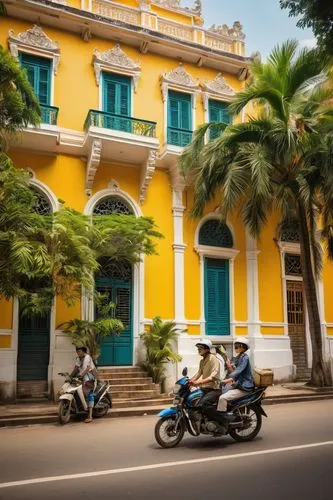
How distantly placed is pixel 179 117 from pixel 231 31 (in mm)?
4075

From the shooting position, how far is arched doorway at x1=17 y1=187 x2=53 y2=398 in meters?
11.9

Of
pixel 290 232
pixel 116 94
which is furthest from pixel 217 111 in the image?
pixel 290 232

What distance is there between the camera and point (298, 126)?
1362cm

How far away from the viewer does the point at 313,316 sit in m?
13.6

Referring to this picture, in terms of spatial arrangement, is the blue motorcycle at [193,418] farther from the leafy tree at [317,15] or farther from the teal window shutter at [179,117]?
the teal window shutter at [179,117]

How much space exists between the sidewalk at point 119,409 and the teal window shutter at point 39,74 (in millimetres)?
8121

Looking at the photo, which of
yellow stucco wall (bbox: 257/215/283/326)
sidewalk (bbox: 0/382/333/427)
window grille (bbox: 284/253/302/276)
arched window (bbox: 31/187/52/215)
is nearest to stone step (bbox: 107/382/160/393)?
sidewalk (bbox: 0/382/333/427)

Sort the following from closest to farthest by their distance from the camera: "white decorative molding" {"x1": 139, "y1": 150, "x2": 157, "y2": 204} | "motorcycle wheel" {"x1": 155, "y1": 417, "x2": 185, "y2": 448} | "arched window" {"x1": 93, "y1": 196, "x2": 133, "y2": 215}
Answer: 1. "motorcycle wheel" {"x1": 155, "y1": 417, "x2": 185, "y2": 448}
2. "white decorative molding" {"x1": 139, "y1": 150, "x2": 157, "y2": 204}
3. "arched window" {"x1": 93, "y1": 196, "x2": 133, "y2": 215}

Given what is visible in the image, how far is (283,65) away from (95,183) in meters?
6.35

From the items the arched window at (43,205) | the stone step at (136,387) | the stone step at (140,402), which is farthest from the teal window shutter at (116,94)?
the stone step at (140,402)

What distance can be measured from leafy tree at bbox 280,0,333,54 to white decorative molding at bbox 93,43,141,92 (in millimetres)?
9524

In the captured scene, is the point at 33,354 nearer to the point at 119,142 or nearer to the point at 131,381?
the point at 131,381

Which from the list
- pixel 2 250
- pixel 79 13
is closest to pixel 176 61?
pixel 79 13

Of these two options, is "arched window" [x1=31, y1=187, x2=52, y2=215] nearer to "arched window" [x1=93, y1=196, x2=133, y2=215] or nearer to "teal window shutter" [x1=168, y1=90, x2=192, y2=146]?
"arched window" [x1=93, y1=196, x2=133, y2=215]
